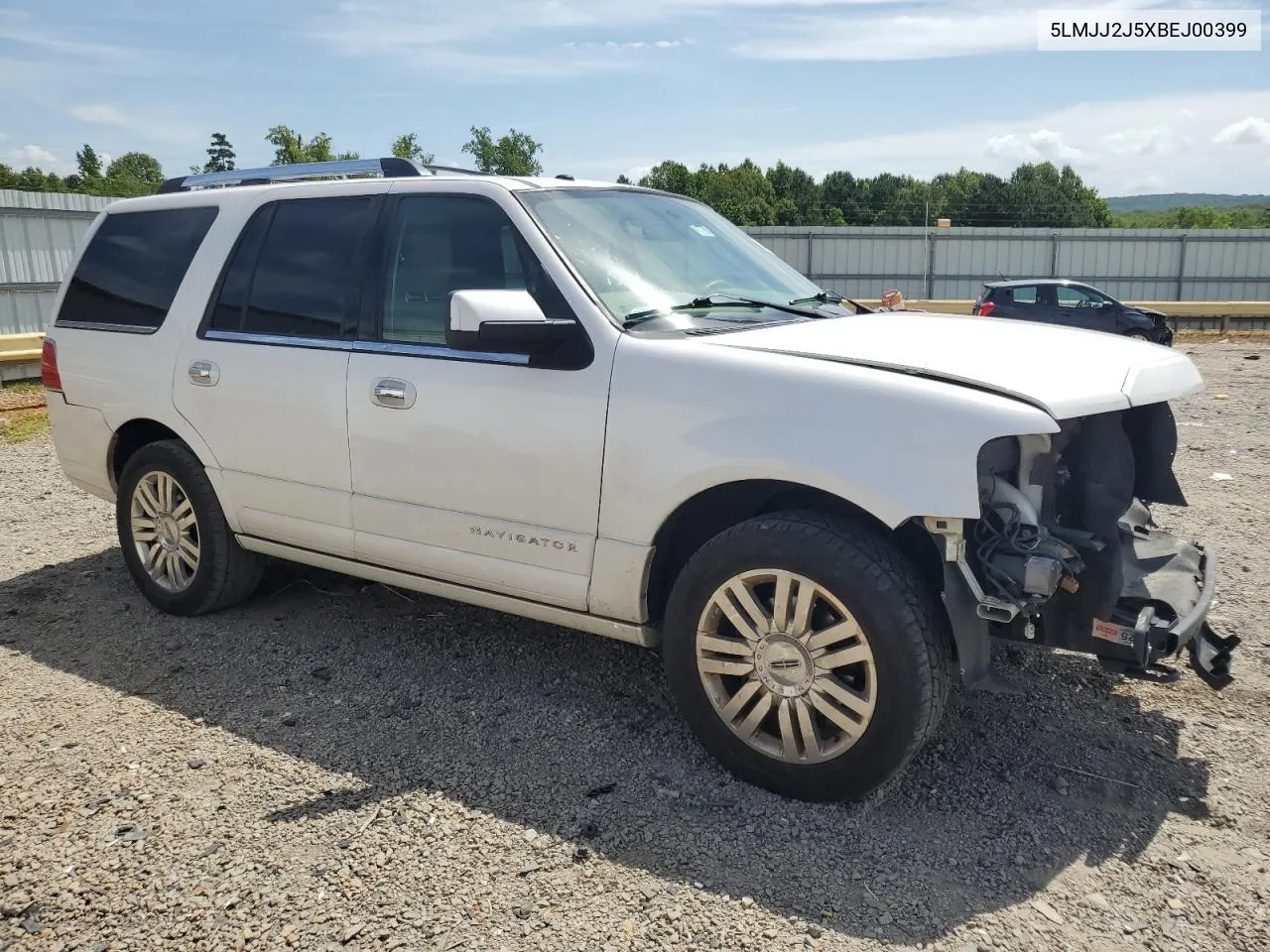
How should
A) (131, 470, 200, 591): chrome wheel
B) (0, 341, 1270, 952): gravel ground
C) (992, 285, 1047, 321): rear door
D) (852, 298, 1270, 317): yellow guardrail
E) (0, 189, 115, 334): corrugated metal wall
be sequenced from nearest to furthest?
(0, 341, 1270, 952): gravel ground → (131, 470, 200, 591): chrome wheel → (0, 189, 115, 334): corrugated metal wall → (992, 285, 1047, 321): rear door → (852, 298, 1270, 317): yellow guardrail

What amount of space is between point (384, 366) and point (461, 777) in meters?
1.60

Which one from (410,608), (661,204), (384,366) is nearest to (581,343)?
(384,366)

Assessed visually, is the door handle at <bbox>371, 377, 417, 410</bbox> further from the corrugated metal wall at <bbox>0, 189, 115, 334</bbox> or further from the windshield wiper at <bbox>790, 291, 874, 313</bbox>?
the corrugated metal wall at <bbox>0, 189, 115, 334</bbox>

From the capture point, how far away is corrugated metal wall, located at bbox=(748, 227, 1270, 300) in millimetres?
28969

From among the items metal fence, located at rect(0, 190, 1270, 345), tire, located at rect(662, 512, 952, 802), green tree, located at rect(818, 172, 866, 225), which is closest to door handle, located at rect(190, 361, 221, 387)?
tire, located at rect(662, 512, 952, 802)

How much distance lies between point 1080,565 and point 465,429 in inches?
84.1

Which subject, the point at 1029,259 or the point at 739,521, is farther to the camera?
the point at 1029,259

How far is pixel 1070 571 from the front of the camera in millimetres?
3152

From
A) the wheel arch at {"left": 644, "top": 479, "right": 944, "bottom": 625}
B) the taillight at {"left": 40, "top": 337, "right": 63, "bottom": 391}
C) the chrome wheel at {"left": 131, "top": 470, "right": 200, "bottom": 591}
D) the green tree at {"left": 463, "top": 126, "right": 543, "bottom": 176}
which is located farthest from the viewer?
the green tree at {"left": 463, "top": 126, "right": 543, "bottom": 176}

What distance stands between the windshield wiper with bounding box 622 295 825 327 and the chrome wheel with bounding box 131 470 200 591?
2509mm

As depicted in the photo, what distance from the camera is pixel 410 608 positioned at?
5133 millimetres

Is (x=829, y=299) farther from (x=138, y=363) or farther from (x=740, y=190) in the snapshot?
(x=740, y=190)

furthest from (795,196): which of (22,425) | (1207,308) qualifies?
(22,425)

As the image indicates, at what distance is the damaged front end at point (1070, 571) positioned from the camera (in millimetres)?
3021
